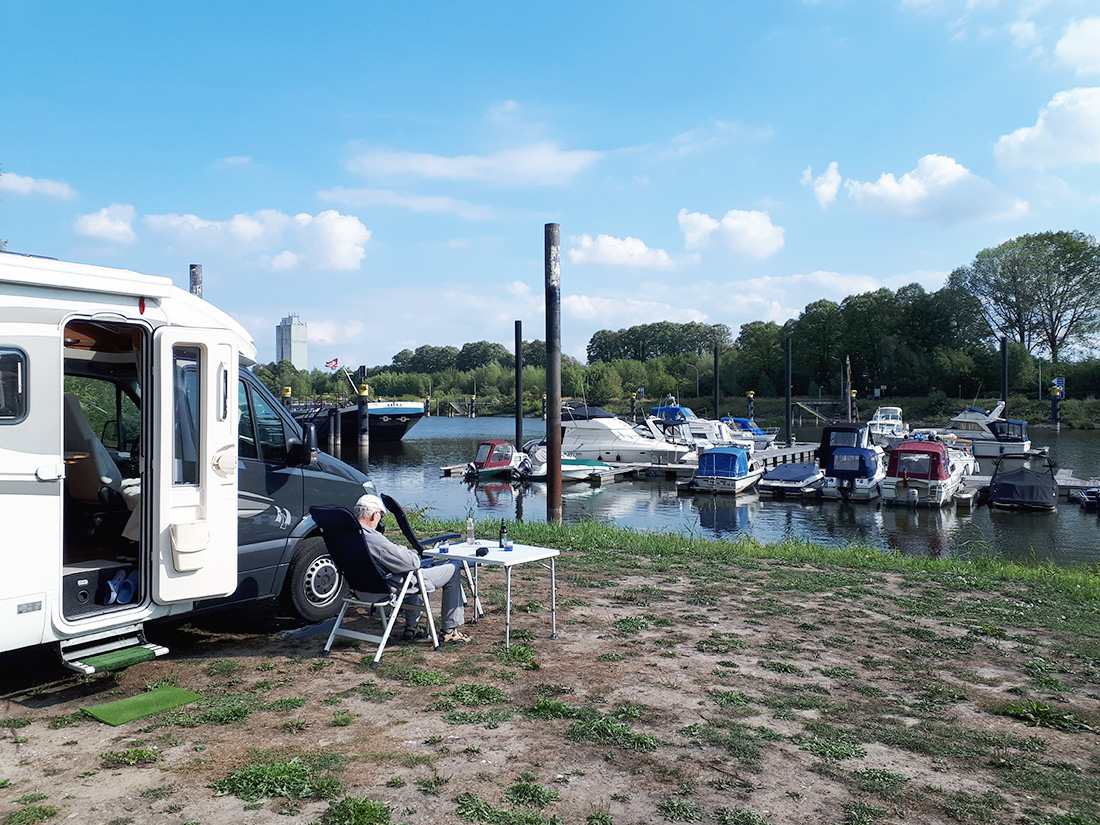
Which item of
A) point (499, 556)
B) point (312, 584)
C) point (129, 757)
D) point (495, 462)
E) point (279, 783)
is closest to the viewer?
point (279, 783)

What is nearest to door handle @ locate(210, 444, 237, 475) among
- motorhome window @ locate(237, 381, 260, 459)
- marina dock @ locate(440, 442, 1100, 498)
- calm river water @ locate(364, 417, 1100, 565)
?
motorhome window @ locate(237, 381, 260, 459)

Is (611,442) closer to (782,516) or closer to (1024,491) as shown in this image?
(782,516)

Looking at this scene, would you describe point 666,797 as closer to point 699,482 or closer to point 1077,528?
point 1077,528

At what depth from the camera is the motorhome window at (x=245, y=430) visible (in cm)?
613

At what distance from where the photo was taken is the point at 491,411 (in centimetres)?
10981

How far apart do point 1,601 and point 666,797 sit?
3.68 metres

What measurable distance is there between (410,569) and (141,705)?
5.90ft

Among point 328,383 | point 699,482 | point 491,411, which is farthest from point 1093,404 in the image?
point 328,383

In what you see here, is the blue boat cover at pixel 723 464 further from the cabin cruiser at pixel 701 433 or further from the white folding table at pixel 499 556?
the white folding table at pixel 499 556

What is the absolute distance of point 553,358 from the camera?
14398 millimetres

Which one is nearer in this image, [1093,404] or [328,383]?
[1093,404]

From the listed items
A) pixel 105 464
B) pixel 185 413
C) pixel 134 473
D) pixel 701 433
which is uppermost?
pixel 185 413

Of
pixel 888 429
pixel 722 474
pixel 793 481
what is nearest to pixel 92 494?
pixel 722 474

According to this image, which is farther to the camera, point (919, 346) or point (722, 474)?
point (919, 346)
